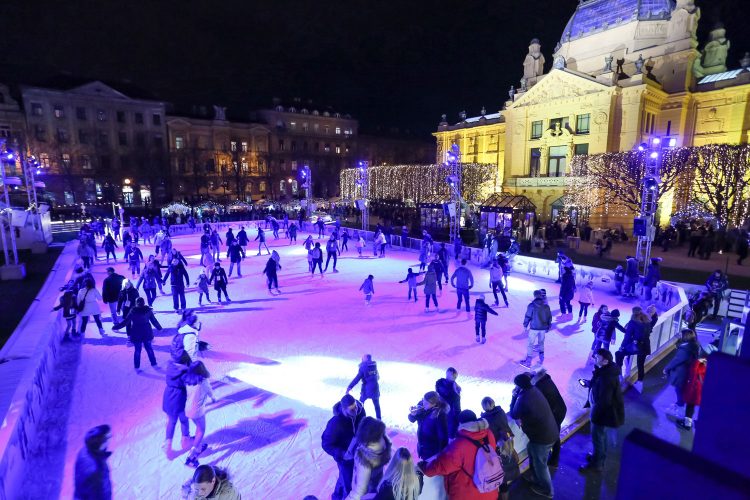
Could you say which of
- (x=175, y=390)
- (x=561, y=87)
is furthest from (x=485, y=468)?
(x=561, y=87)

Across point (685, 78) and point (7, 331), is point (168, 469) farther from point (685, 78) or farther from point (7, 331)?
point (685, 78)

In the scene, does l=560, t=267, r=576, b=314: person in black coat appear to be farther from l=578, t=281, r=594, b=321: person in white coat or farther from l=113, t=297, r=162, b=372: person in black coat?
l=113, t=297, r=162, b=372: person in black coat

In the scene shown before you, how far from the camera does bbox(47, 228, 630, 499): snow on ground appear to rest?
5141 mm

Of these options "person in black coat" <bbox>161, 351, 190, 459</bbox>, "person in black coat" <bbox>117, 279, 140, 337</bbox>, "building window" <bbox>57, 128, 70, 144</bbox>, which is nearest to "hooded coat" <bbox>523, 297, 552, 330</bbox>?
"person in black coat" <bbox>161, 351, 190, 459</bbox>

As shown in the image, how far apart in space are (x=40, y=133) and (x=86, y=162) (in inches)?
186

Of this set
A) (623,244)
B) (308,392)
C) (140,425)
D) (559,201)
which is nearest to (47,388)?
(140,425)

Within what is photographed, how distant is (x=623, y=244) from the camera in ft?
80.3

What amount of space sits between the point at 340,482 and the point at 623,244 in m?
25.6

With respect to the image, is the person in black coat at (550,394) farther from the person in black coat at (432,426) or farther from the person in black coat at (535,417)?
the person in black coat at (432,426)

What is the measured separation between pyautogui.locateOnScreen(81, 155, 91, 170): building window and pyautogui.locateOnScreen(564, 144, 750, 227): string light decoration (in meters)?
49.6

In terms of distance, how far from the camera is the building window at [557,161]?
34781mm

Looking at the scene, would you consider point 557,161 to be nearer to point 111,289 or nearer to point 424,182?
point 424,182

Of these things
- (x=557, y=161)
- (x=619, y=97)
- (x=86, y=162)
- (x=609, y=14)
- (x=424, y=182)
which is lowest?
(x=424, y=182)

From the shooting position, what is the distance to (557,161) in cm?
3547
